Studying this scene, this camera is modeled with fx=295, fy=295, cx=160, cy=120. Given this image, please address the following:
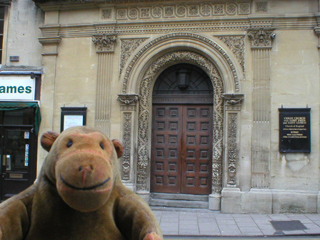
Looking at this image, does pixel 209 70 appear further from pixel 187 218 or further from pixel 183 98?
pixel 187 218

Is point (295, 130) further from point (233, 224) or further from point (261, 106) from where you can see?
point (233, 224)

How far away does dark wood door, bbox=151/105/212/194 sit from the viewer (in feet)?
28.7

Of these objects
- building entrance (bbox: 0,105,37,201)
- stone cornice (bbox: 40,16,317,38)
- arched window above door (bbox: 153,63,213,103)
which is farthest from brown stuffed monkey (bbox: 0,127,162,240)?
building entrance (bbox: 0,105,37,201)

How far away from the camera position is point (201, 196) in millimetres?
8578

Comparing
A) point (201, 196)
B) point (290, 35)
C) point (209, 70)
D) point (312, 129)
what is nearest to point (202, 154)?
point (201, 196)

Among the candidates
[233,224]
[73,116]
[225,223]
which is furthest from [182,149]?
[73,116]

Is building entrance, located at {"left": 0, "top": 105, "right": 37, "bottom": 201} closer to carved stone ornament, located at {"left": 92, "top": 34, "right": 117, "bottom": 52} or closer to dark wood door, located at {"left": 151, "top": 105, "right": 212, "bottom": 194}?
carved stone ornament, located at {"left": 92, "top": 34, "right": 117, "bottom": 52}

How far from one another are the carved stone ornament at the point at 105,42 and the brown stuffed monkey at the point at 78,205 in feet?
23.2

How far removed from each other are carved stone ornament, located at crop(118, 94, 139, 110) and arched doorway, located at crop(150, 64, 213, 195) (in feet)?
2.44

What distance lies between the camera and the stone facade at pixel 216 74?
7.91m

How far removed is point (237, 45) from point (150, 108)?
3.09 metres

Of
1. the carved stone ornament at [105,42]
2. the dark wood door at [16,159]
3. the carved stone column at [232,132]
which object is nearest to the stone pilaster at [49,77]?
the dark wood door at [16,159]

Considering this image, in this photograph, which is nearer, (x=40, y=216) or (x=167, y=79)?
(x=40, y=216)

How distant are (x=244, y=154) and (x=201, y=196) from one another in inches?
69.6
